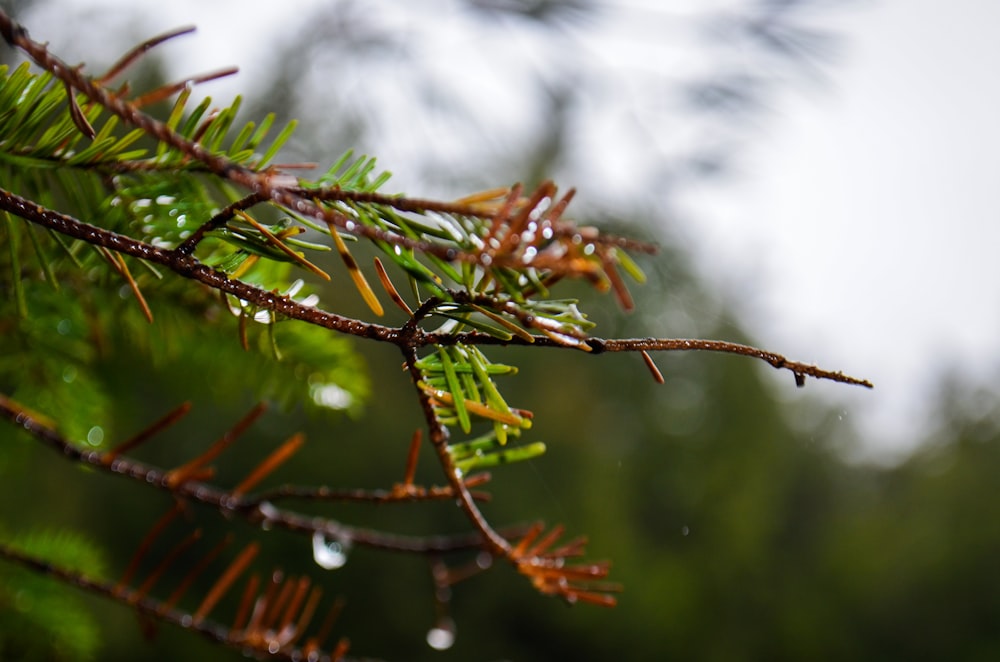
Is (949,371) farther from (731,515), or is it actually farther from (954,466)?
(731,515)

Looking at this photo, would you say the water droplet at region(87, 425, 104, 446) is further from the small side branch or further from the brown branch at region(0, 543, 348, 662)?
the small side branch

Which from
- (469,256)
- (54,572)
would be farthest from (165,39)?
(54,572)

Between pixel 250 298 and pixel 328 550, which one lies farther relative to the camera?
pixel 328 550

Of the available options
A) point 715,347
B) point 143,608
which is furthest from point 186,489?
point 715,347

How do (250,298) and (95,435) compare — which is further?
(95,435)

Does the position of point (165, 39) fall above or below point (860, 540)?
below

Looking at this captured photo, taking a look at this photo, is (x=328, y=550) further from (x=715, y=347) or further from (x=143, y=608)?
(x=715, y=347)

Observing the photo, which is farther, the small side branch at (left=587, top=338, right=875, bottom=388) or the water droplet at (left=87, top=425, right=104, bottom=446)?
the water droplet at (left=87, top=425, right=104, bottom=446)

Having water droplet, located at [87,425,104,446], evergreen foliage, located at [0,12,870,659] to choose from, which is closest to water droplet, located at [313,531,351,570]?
evergreen foliage, located at [0,12,870,659]

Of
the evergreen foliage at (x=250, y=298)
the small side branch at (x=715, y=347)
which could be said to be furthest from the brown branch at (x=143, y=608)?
the small side branch at (x=715, y=347)

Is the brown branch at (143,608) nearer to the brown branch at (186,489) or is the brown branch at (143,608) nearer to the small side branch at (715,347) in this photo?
the brown branch at (186,489)

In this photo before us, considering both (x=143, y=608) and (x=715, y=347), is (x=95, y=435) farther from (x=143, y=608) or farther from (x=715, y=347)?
(x=715, y=347)
